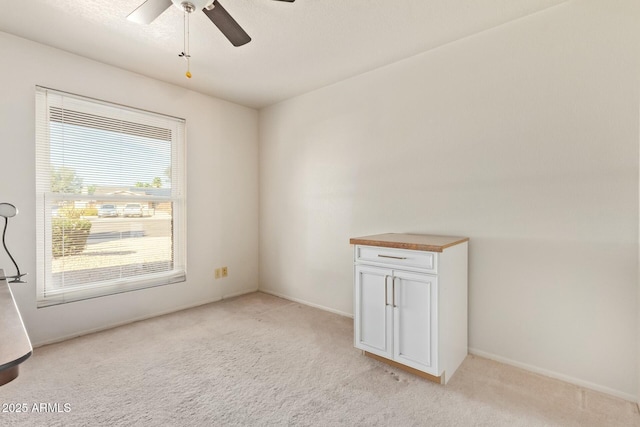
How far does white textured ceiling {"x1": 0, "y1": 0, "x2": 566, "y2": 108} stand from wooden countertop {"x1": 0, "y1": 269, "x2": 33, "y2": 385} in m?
1.89

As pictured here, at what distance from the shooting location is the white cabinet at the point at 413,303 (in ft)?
6.44

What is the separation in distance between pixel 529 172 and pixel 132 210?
3387mm

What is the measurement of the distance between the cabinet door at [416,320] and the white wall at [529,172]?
0.61 meters

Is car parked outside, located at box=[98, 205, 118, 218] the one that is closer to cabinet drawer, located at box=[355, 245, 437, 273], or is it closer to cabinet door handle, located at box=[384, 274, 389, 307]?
cabinet drawer, located at box=[355, 245, 437, 273]

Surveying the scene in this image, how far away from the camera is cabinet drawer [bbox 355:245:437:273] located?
6.47ft

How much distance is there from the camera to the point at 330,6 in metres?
2.02

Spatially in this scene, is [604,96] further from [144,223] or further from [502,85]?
[144,223]

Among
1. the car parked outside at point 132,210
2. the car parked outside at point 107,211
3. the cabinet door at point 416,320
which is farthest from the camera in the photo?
the car parked outside at point 132,210

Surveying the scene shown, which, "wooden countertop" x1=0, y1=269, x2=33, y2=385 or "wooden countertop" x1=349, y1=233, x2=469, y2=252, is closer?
"wooden countertop" x1=0, y1=269, x2=33, y2=385

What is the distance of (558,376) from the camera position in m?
2.03

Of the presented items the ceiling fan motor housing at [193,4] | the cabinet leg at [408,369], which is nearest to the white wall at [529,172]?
the cabinet leg at [408,369]

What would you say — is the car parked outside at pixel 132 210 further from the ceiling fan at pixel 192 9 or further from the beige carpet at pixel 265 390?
the ceiling fan at pixel 192 9

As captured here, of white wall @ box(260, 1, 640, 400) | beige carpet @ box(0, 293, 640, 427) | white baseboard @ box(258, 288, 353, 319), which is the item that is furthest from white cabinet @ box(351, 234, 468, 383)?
white baseboard @ box(258, 288, 353, 319)

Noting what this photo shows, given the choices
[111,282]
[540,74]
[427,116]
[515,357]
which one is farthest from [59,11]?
[515,357]
